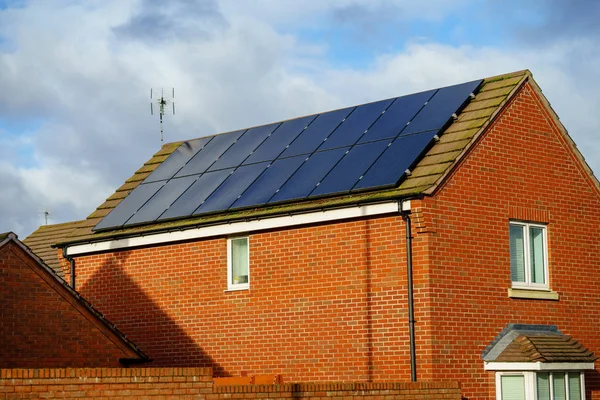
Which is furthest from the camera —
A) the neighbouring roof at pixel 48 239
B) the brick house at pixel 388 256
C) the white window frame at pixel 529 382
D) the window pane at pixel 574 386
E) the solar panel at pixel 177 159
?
the neighbouring roof at pixel 48 239

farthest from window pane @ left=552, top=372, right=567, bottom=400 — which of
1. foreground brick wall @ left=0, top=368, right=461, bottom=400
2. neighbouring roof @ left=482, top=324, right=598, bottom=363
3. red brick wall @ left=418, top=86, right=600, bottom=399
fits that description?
foreground brick wall @ left=0, top=368, right=461, bottom=400

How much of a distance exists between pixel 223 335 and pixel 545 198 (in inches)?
322

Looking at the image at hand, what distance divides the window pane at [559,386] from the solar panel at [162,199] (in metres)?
10.7

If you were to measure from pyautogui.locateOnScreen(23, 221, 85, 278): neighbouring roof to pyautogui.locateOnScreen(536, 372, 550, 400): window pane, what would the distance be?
16752mm

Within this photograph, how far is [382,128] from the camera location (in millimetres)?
24984

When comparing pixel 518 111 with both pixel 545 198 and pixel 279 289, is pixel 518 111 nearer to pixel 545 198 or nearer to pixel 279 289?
pixel 545 198

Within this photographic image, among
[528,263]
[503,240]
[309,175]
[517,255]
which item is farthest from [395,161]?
[528,263]

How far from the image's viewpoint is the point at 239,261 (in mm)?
24750

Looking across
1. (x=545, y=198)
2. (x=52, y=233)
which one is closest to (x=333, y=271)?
A: (x=545, y=198)

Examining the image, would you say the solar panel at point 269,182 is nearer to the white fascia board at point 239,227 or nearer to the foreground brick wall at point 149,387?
the white fascia board at point 239,227

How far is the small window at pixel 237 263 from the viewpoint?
2459cm

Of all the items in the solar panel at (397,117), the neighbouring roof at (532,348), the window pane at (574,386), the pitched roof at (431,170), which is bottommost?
the window pane at (574,386)

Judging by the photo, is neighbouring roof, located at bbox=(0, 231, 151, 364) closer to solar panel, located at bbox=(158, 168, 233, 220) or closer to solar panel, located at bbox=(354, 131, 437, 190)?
solar panel, located at bbox=(158, 168, 233, 220)

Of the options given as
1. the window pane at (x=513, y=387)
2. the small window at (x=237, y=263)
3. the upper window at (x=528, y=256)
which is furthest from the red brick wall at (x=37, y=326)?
the upper window at (x=528, y=256)
